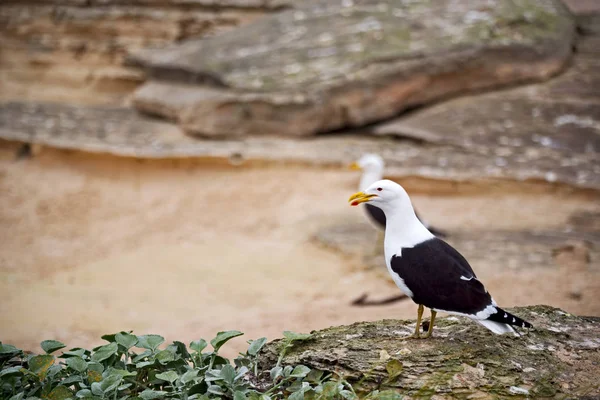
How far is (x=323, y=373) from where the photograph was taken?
9.18ft

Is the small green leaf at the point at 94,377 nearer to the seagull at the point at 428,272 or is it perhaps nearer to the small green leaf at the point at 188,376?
the small green leaf at the point at 188,376

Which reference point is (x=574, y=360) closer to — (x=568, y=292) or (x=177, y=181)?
(x=568, y=292)

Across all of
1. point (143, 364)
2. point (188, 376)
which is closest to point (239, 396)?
point (188, 376)

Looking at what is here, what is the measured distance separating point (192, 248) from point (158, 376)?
4074 millimetres

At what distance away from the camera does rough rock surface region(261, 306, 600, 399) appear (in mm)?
2656

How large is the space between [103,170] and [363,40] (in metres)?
3.53

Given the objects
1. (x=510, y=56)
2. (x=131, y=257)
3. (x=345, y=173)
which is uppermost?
(x=510, y=56)

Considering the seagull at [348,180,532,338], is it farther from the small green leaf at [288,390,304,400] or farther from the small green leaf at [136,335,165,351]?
the small green leaf at [136,335,165,351]

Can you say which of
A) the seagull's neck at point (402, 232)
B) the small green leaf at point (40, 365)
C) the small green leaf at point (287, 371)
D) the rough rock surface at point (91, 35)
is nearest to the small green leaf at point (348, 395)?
the small green leaf at point (287, 371)

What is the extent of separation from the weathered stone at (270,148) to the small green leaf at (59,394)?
507 cm

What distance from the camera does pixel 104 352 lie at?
293 centimetres

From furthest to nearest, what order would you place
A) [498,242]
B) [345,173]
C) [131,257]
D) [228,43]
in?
1. [228,43]
2. [345,173]
3. [131,257]
4. [498,242]

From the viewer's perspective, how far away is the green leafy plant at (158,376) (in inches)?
105

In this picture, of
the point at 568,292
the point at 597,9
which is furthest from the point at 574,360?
the point at 597,9
